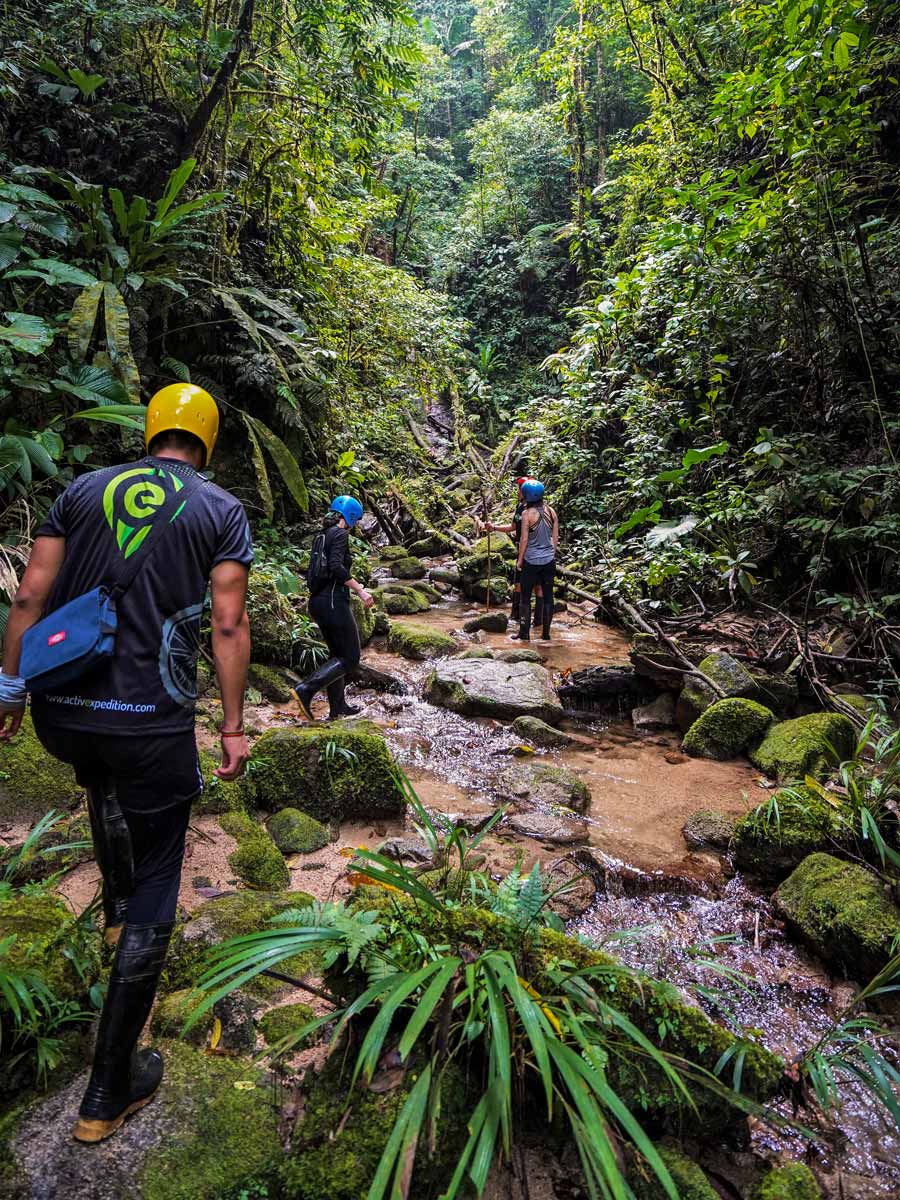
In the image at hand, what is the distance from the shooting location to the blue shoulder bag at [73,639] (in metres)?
1.81

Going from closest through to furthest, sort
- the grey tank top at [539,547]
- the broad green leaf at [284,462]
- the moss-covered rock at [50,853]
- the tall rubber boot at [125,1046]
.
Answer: the tall rubber boot at [125,1046] < the moss-covered rock at [50,853] < the broad green leaf at [284,462] < the grey tank top at [539,547]

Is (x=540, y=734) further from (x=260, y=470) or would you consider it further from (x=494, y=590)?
(x=494, y=590)

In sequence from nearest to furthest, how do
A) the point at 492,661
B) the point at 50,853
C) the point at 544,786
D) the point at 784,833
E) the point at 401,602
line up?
the point at 50,853, the point at 784,833, the point at 544,786, the point at 492,661, the point at 401,602

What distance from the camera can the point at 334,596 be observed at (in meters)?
5.54

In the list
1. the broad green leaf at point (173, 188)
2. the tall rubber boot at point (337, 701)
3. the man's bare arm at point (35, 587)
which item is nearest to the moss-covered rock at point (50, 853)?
the man's bare arm at point (35, 587)

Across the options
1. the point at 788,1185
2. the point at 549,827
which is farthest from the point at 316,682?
the point at 788,1185

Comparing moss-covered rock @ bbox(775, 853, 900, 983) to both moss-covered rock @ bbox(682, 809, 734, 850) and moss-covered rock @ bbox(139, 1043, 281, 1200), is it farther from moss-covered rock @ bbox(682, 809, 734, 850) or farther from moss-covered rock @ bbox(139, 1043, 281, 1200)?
moss-covered rock @ bbox(139, 1043, 281, 1200)

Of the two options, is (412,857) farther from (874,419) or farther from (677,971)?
(874,419)

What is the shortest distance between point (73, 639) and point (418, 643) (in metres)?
5.98

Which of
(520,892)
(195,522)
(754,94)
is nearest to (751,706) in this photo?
(520,892)

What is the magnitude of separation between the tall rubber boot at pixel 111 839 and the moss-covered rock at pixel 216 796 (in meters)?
1.52

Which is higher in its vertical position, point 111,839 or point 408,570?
point 408,570

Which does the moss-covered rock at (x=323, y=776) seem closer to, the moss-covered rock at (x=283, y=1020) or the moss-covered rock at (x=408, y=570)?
the moss-covered rock at (x=283, y=1020)

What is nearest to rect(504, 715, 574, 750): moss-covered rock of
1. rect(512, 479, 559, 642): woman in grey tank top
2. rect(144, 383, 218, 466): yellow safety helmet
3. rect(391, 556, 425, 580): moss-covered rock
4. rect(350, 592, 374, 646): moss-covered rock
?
rect(350, 592, 374, 646): moss-covered rock
